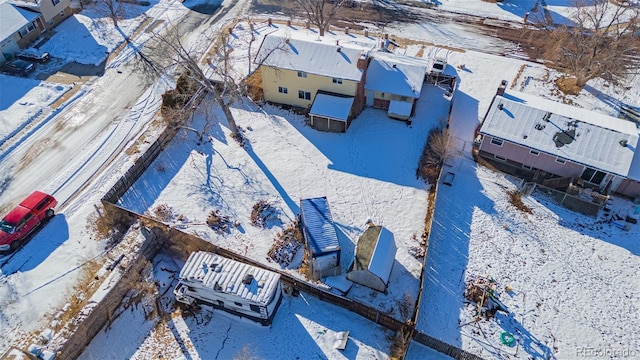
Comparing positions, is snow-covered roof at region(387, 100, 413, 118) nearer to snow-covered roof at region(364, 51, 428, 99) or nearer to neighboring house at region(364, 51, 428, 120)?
neighboring house at region(364, 51, 428, 120)

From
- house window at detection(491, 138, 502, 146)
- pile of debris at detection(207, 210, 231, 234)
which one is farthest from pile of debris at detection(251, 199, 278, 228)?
house window at detection(491, 138, 502, 146)

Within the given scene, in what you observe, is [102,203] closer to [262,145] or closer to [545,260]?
[262,145]

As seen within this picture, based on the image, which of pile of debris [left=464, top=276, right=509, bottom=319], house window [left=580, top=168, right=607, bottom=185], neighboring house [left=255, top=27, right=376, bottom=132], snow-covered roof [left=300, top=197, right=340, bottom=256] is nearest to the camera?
pile of debris [left=464, top=276, right=509, bottom=319]

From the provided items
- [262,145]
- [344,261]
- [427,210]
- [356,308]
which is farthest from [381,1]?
[356,308]

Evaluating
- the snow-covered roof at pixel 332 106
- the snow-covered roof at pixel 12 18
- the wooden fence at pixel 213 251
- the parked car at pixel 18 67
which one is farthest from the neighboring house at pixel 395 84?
the snow-covered roof at pixel 12 18

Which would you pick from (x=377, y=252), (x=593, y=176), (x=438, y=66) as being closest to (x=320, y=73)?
(x=438, y=66)

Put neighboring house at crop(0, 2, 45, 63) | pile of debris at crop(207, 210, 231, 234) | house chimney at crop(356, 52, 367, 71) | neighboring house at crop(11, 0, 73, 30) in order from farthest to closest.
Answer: neighboring house at crop(11, 0, 73, 30) < neighboring house at crop(0, 2, 45, 63) < house chimney at crop(356, 52, 367, 71) < pile of debris at crop(207, 210, 231, 234)
